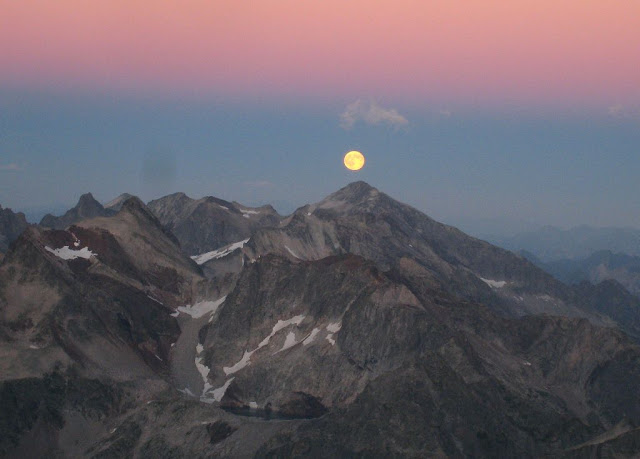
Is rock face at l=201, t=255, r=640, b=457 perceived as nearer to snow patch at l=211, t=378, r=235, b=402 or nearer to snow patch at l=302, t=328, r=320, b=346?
snow patch at l=302, t=328, r=320, b=346

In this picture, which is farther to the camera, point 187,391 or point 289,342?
point 289,342

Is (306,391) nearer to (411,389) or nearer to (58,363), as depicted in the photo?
(411,389)

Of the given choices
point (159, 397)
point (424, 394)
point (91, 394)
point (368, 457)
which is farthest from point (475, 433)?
point (91, 394)

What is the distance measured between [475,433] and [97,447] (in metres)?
67.2

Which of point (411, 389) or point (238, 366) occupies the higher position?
point (411, 389)

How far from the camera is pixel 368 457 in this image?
378 ft

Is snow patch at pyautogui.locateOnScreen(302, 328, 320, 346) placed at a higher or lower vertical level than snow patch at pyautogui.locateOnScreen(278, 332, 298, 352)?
higher

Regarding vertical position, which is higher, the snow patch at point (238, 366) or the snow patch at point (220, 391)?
the snow patch at point (238, 366)

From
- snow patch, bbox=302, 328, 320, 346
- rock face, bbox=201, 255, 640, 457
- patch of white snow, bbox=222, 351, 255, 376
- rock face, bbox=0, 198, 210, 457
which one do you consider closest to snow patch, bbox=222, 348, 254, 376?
patch of white snow, bbox=222, 351, 255, 376

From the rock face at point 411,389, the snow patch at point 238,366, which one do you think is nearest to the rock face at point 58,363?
the snow patch at point 238,366

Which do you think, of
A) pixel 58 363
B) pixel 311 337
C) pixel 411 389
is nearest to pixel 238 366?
pixel 311 337

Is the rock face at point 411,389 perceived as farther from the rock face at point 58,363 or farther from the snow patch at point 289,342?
the rock face at point 58,363

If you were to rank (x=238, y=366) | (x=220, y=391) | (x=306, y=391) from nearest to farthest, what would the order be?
(x=306, y=391) < (x=220, y=391) < (x=238, y=366)

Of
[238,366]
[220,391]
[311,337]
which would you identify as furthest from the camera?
[238,366]
